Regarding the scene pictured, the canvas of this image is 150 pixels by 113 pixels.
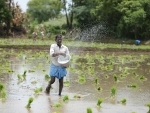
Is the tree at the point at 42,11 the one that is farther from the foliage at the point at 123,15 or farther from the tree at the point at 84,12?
the foliage at the point at 123,15

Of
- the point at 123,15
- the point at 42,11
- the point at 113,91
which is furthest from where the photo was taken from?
the point at 42,11

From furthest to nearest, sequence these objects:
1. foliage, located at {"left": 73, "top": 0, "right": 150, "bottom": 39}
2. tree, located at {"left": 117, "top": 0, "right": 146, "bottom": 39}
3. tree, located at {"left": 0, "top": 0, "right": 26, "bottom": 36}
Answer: tree, located at {"left": 0, "top": 0, "right": 26, "bottom": 36} < foliage, located at {"left": 73, "top": 0, "right": 150, "bottom": 39} < tree, located at {"left": 117, "top": 0, "right": 146, "bottom": 39}

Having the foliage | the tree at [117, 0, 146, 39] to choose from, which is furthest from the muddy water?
the foliage

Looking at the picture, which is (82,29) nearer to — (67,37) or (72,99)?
(67,37)

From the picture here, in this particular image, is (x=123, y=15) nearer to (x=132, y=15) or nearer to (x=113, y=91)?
(x=132, y=15)

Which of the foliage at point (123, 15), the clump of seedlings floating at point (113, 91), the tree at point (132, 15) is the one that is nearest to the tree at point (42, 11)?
the foliage at point (123, 15)

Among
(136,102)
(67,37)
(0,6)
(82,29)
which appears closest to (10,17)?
(0,6)

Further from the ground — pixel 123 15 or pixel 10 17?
pixel 10 17

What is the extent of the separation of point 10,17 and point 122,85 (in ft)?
111

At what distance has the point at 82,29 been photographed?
51344 mm

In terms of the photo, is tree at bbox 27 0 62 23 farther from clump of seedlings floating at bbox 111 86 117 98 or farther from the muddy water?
clump of seedlings floating at bbox 111 86 117 98

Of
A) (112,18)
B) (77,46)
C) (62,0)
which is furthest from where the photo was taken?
(62,0)

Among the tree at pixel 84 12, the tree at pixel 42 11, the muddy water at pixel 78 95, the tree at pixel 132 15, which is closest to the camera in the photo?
the muddy water at pixel 78 95

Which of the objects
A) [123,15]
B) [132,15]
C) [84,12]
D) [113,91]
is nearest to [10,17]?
[84,12]
